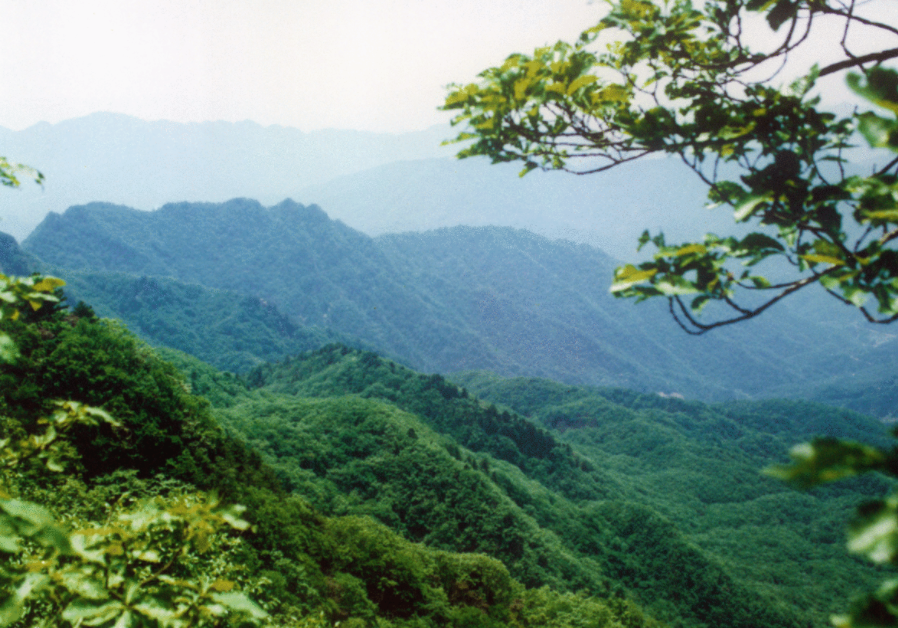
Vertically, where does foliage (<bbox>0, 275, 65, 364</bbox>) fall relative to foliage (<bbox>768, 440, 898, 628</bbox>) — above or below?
below

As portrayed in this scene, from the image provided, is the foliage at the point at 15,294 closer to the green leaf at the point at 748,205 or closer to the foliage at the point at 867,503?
the foliage at the point at 867,503

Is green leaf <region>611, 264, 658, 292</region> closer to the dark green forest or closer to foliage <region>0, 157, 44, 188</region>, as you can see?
the dark green forest

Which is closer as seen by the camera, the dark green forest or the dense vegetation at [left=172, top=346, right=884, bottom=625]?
the dark green forest

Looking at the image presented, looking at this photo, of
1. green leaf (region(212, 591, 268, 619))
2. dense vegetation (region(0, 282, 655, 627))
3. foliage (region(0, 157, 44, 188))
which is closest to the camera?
green leaf (region(212, 591, 268, 619))

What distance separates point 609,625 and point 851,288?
33286 millimetres

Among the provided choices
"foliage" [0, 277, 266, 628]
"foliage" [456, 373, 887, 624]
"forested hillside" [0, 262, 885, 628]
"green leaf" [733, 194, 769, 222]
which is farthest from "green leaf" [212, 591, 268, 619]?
"foliage" [456, 373, 887, 624]

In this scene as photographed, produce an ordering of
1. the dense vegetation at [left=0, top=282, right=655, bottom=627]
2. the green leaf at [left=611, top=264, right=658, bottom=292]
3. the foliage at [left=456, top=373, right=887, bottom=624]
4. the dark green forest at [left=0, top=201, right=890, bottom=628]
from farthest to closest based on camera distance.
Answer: the foliage at [left=456, top=373, right=887, bottom=624]
the dark green forest at [left=0, top=201, right=890, bottom=628]
the dense vegetation at [left=0, top=282, right=655, bottom=627]
the green leaf at [left=611, top=264, right=658, bottom=292]

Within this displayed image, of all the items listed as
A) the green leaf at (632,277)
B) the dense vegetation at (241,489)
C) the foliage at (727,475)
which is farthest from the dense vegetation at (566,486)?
the green leaf at (632,277)

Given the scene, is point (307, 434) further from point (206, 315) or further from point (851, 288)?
point (206, 315)

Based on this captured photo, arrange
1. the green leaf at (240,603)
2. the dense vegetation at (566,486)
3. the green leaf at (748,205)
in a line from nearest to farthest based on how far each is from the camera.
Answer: the green leaf at (240,603) → the green leaf at (748,205) → the dense vegetation at (566,486)

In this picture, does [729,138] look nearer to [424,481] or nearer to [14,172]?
[14,172]

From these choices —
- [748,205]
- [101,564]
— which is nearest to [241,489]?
[101,564]

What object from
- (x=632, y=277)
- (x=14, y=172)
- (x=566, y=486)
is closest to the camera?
(x=632, y=277)

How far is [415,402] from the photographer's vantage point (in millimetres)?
88438
